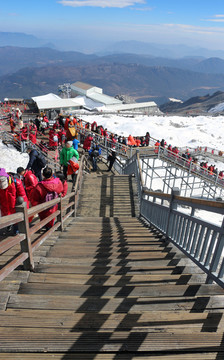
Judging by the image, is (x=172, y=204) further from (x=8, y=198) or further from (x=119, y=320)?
(x=8, y=198)

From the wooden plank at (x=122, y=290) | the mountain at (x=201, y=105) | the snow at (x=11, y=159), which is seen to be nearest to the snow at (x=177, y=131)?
the snow at (x=11, y=159)

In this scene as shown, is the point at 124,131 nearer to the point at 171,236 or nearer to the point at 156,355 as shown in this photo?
the point at 171,236

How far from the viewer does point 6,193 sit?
16.0ft

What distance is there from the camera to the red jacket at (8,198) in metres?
4.83

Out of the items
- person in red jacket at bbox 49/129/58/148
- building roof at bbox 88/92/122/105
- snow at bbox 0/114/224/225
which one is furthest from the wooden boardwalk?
building roof at bbox 88/92/122/105

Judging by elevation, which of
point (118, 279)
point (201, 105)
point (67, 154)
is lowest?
point (201, 105)

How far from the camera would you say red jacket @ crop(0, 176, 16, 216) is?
4829 mm

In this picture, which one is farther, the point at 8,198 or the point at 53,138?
the point at 53,138

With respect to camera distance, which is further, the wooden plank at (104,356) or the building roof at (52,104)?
the building roof at (52,104)

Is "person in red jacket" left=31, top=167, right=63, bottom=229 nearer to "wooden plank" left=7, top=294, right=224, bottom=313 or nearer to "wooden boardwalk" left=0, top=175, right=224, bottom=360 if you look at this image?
"wooden boardwalk" left=0, top=175, right=224, bottom=360

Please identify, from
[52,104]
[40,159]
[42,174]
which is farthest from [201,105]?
[42,174]

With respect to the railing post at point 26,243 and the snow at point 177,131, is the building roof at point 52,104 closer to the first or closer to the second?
the snow at point 177,131

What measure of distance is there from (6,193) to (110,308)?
10.4ft

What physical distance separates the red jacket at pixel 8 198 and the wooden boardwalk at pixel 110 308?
3.74 feet
